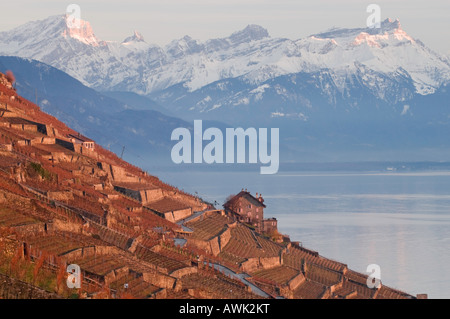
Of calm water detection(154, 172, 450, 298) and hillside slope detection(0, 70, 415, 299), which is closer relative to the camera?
hillside slope detection(0, 70, 415, 299)

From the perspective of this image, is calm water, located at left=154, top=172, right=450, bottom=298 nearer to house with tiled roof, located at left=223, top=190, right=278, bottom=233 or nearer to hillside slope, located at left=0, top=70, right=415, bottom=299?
house with tiled roof, located at left=223, top=190, right=278, bottom=233

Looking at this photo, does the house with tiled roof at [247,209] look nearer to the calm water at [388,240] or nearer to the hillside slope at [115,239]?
the hillside slope at [115,239]

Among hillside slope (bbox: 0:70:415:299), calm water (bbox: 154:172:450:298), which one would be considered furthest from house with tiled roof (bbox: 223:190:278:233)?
calm water (bbox: 154:172:450:298)

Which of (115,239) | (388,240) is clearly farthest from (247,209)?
(115,239)

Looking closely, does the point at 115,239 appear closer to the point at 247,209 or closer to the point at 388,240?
the point at 247,209

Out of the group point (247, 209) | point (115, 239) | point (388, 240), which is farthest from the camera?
point (388, 240)

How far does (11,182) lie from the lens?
161 feet

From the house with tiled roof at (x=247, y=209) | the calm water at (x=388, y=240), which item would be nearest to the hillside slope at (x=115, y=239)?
the house with tiled roof at (x=247, y=209)

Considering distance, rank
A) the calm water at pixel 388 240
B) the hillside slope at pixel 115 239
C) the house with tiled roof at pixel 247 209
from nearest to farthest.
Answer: the hillside slope at pixel 115 239
the house with tiled roof at pixel 247 209
the calm water at pixel 388 240

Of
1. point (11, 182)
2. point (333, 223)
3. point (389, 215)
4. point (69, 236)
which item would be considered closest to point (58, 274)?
point (69, 236)

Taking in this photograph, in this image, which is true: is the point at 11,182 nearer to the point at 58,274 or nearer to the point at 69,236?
the point at 69,236

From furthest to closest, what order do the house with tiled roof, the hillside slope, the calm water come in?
the calm water, the house with tiled roof, the hillside slope
